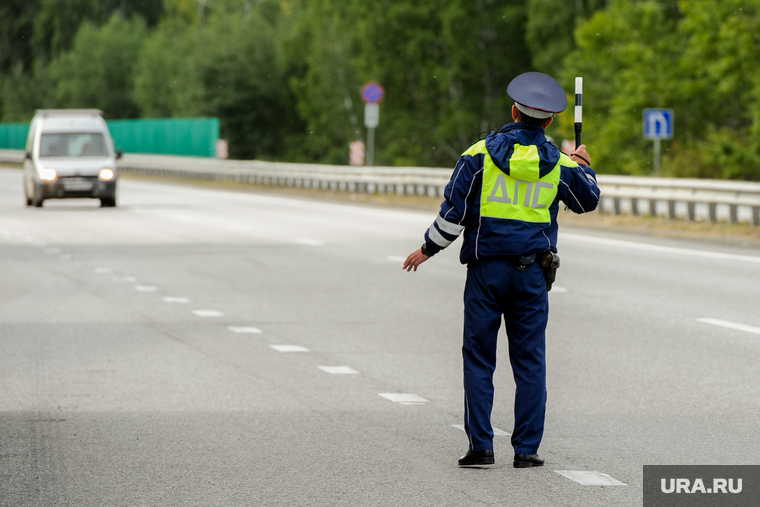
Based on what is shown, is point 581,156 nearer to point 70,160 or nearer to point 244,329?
point 244,329

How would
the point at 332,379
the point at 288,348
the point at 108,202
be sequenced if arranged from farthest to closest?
1. the point at 108,202
2. the point at 288,348
3. the point at 332,379

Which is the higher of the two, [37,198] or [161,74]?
[161,74]

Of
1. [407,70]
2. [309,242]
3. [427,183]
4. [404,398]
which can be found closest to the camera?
[404,398]

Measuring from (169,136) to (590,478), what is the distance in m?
58.4

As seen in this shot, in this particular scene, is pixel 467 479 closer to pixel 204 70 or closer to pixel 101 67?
pixel 204 70

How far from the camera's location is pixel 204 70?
7181 centimetres

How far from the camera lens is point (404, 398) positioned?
7980mm

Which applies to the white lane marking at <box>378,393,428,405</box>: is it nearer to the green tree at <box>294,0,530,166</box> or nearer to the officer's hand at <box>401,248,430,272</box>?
the officer's hand at <box>401,248,430,272</box>

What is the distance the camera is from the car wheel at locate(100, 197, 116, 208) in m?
30.0

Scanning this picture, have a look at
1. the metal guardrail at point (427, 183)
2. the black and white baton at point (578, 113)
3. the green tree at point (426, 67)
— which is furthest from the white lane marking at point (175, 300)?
the green tree at point (426, 67)

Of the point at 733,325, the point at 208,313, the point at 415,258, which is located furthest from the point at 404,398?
the point at 208,313

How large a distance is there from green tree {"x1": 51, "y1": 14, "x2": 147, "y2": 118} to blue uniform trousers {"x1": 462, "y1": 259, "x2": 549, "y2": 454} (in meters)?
89.8

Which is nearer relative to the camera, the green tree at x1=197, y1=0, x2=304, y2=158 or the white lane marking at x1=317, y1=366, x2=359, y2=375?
the white lane marking at x1=317, y1=366, x2=359, y2=375

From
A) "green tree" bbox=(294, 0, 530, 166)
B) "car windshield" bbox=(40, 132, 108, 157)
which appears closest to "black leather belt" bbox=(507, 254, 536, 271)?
"car windshield" bbox=(40, 132, 108, 157)
